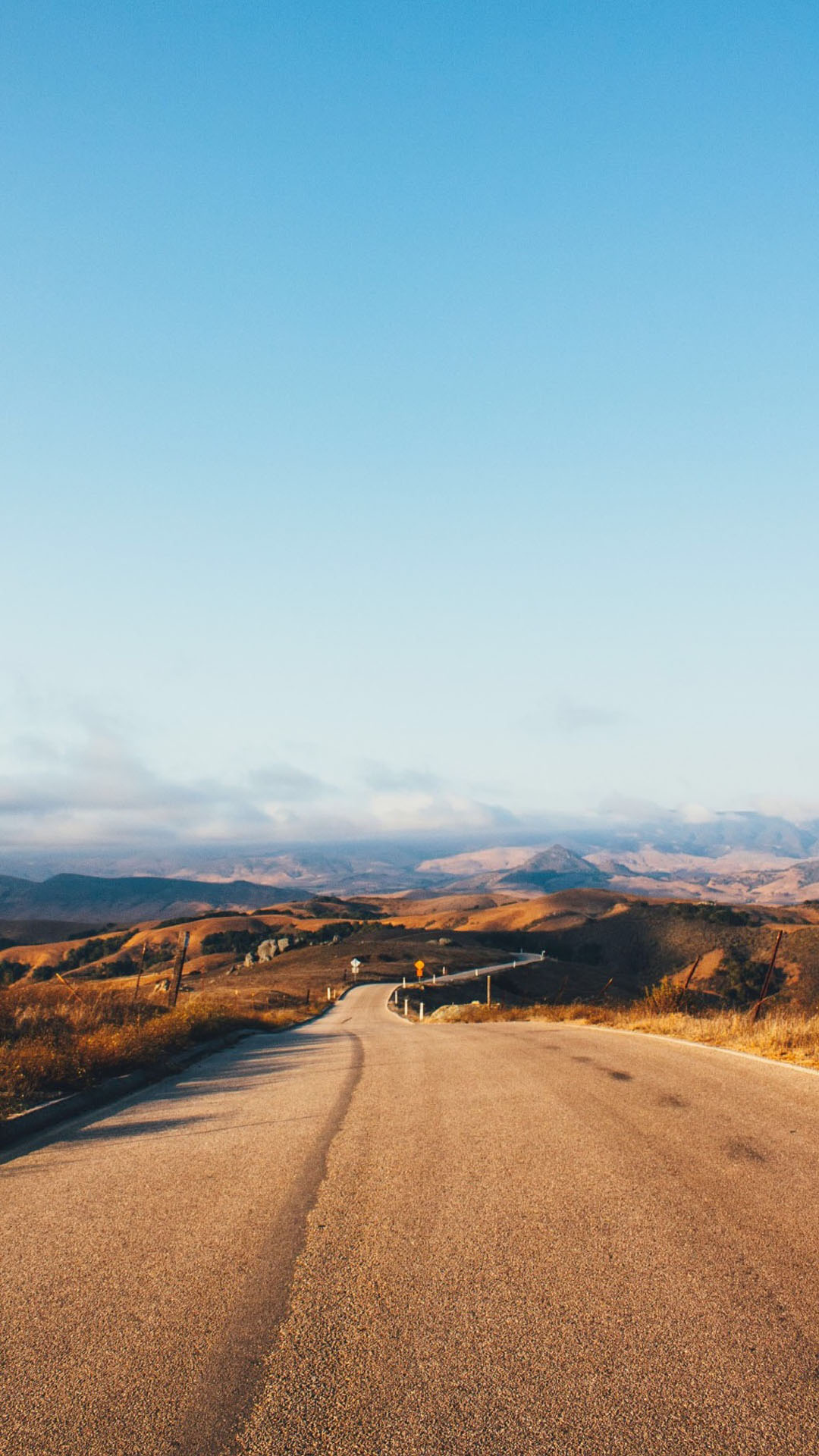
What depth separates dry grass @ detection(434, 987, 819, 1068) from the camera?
12539 mm

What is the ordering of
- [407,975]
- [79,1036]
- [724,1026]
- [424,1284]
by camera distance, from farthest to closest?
[407,975] → [724,1026] → [79,1036] → [424,1284]

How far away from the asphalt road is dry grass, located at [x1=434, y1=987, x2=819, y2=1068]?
4.09 meters

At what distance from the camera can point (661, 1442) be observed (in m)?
3.03

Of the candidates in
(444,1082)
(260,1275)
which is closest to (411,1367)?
(260,1275)

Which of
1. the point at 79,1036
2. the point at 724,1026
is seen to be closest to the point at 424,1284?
the point at 79,1036

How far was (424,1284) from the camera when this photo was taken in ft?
14.6

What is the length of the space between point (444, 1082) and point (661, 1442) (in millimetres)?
8656

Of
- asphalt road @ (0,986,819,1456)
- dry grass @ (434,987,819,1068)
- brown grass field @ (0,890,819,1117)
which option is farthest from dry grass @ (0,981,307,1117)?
dry grass @ (434,987,819,1068)

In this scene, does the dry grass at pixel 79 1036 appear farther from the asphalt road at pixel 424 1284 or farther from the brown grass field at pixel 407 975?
the asphalt road at pixel 424 1284

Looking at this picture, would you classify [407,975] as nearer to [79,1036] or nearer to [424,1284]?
[79,1036]

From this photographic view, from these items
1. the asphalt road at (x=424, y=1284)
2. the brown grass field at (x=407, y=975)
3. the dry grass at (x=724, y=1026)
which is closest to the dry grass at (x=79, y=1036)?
the brown grass field at (x=407, y=975)

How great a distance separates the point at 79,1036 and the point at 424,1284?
36.3 ft

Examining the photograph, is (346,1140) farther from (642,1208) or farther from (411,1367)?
(411,1367)

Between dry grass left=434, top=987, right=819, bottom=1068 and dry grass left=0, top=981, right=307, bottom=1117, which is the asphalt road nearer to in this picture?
dry grass left=0, top=981, right=307, bottom=1117
